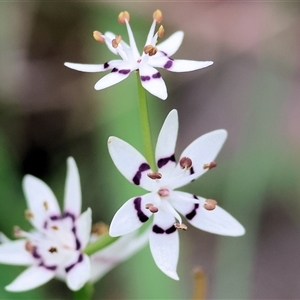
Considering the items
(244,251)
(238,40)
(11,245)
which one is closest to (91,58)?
(238,40)

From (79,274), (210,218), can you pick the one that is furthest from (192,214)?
(79,274)

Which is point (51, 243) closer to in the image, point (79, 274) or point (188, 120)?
point (79, 274)

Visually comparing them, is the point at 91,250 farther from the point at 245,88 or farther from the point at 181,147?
the point at 245,88

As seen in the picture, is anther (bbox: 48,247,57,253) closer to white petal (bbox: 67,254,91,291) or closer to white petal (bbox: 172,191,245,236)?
white petal (bbox: 67,254,91,291)

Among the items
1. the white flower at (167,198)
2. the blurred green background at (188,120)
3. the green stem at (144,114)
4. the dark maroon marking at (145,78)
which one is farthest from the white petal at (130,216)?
the blurred green background at (188,120)

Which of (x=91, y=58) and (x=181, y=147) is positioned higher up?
(x=91, y=58)

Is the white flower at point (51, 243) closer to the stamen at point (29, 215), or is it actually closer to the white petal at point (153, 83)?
the stamen at point (29, 215)
